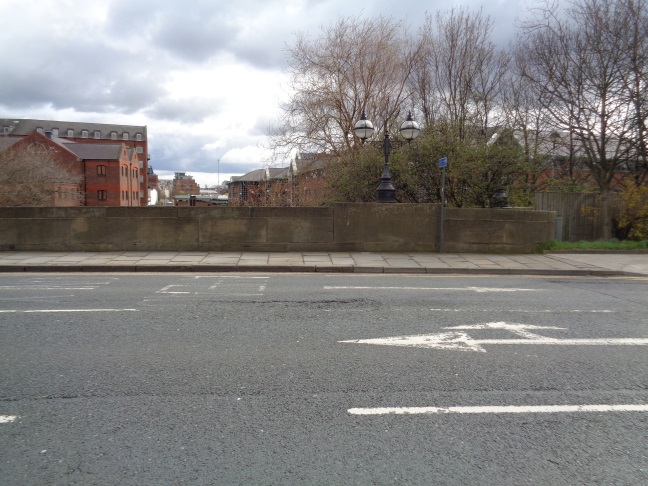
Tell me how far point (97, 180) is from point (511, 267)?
75010 mm

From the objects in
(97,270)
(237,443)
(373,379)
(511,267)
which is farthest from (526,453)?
(97,270)

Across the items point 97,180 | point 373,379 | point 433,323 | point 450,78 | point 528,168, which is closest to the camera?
point 373,379

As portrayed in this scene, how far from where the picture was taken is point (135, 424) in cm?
354

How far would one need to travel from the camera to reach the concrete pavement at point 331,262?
11648 millimetres

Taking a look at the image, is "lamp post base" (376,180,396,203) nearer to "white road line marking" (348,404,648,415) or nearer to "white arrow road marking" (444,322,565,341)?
"white arrow road marking" (444,322,565,341)

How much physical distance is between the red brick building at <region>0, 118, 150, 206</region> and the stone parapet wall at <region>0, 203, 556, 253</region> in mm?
98906

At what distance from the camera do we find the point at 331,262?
12.5m

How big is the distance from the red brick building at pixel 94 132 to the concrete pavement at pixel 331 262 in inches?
A: 3970

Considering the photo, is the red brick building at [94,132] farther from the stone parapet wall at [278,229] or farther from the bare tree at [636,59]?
the bare tree at [636,59]

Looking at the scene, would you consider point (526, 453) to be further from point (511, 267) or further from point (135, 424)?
point (511, 267)

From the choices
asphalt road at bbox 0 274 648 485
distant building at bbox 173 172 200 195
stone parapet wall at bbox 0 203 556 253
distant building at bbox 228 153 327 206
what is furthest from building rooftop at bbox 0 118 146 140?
asphalt road at bbox 0 274 648 485

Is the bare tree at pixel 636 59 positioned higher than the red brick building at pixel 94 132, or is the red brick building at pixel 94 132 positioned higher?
the red brick building at pixel 94 132

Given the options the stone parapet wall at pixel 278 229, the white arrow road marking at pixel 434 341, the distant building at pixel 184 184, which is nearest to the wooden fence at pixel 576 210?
the stone parapet wall at pixel 278 229

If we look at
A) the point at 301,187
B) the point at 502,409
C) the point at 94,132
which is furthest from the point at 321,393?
the point at 94,132
